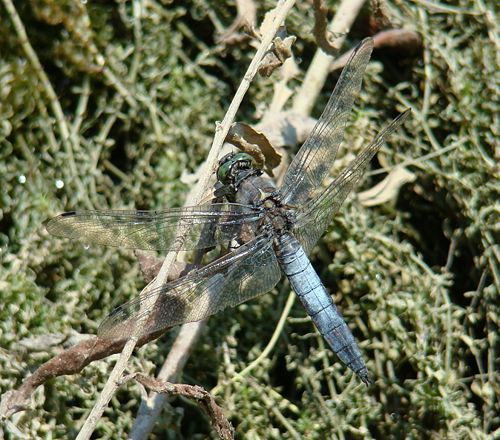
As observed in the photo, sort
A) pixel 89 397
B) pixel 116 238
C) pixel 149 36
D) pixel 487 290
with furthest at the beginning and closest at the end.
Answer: pixel 149 36 → pixel 487 290 → pixel 89 397 → pixel 116 238

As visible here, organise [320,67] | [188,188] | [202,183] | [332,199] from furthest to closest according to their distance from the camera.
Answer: [320,67] → [188,188] → [332,199] → [202,183]

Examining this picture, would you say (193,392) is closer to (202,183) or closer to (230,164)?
(202,183)

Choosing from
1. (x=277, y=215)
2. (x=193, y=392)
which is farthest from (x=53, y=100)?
(x=193, y=392)

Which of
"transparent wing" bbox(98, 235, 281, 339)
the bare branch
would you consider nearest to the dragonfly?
"transparent wing" bbox(98, 235, 281, 339)

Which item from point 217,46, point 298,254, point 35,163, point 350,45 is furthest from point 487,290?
point 35,163

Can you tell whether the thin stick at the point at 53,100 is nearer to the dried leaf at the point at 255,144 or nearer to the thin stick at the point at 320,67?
the dried leaf at the point at 255,144

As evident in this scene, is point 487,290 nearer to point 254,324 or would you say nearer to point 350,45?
point 254,324

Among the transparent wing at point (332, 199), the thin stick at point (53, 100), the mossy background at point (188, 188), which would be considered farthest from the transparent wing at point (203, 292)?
the thin stick at point (53, 100)
